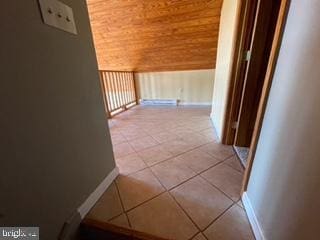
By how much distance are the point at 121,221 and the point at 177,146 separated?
1.03 metres

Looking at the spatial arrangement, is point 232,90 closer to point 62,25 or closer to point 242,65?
point 242,65

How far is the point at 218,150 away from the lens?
1721 millimetres

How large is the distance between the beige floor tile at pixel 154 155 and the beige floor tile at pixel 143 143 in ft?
0.28

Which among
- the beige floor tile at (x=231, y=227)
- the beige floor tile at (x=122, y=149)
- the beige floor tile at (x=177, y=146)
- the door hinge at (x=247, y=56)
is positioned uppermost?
the door hinge at (x=247, y=56)

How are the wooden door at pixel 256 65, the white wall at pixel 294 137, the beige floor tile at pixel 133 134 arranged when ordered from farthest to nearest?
the beige floor tile at pixel 133 134 < the wooden door at pixel 256 65 < the white wall at pixel 294 137

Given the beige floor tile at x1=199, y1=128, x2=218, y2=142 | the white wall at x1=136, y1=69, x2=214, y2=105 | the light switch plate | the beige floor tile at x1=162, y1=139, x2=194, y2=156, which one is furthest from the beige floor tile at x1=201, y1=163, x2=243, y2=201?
the white wall at x1=136, y1=69, x2=214, y2=105

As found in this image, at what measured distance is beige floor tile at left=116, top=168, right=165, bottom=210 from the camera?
3.66 feet

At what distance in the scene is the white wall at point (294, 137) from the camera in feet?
1.73

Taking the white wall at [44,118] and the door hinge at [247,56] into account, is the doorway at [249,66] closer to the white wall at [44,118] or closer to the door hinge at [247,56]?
the door hinge at [247,56]

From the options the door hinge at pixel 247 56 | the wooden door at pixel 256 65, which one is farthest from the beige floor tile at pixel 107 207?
the door hinge at pixel 247 56

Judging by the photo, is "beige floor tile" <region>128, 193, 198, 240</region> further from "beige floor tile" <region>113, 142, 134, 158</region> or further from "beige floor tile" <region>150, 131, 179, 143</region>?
"beige floor tile" <region>150, 131, 179, 143</region>

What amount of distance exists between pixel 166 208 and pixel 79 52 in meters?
1.09

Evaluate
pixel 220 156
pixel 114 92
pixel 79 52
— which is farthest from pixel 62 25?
pixel 114 92

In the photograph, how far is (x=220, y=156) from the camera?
1.60m
